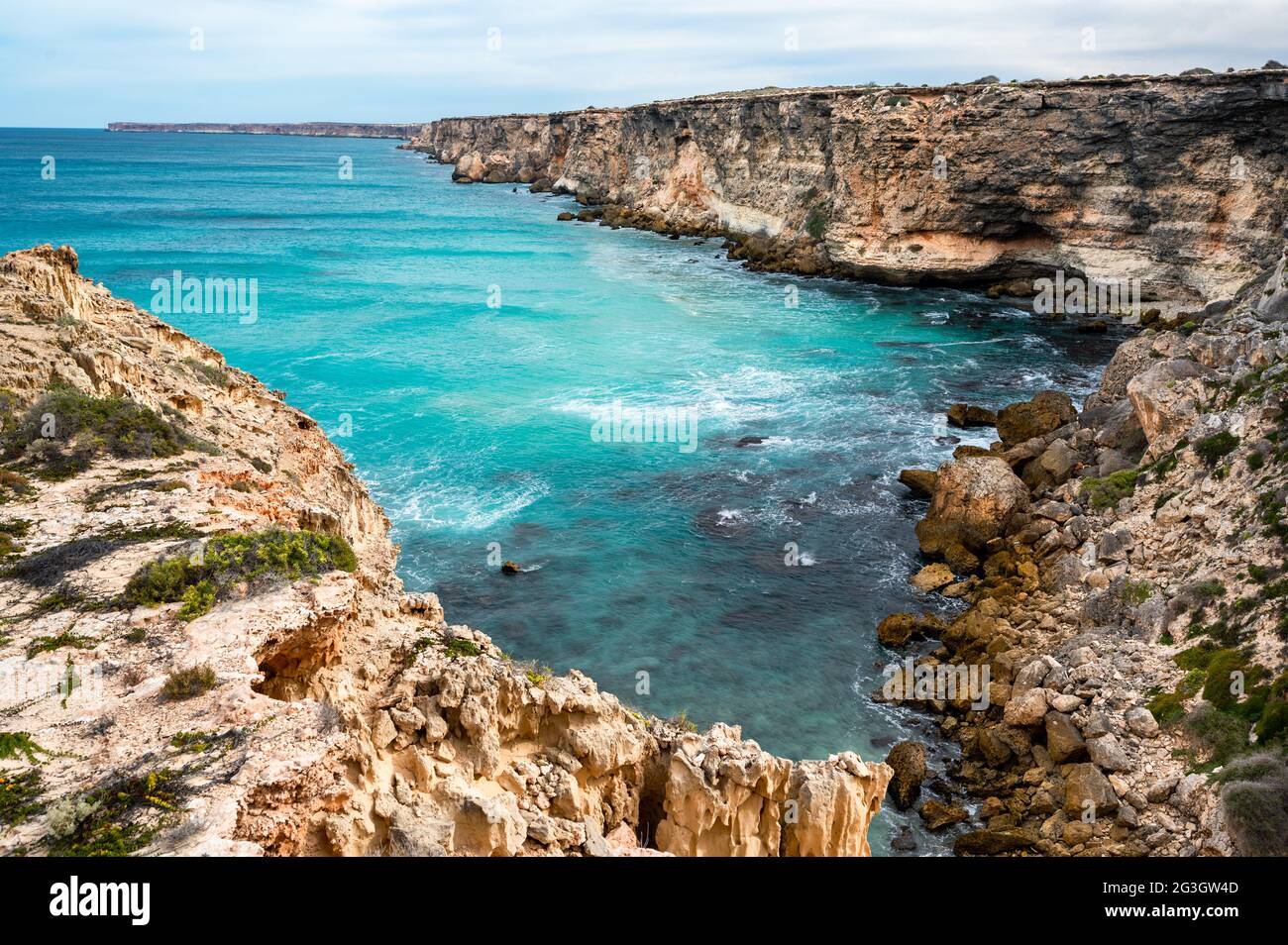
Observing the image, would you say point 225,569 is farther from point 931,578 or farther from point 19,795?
point 931,578

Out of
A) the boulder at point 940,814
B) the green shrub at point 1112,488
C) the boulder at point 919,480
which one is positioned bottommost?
the boulder at point 940,814

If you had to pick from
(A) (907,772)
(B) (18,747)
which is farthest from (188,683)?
(A) (907,772)

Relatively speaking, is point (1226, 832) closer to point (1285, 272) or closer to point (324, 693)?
point (324, 693)

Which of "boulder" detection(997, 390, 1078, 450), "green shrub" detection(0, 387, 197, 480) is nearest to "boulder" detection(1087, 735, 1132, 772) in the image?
"boulder" detection(997, 390, 1078, 450)

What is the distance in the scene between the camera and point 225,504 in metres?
12.8

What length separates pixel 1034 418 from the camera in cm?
3145

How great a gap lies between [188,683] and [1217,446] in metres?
22.6

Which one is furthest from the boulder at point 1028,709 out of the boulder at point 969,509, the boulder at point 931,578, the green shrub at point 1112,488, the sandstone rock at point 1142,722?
the green shrub at point 1112,488

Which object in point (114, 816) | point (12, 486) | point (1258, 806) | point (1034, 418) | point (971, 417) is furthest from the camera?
point (971, 417)

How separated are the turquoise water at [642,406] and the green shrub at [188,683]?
1152 centimetres

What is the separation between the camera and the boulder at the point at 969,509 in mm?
25062

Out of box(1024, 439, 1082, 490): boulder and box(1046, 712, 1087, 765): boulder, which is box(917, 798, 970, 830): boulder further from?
box(1024, 439, 1082, 490): boulder

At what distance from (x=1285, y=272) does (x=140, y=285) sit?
6119 cm

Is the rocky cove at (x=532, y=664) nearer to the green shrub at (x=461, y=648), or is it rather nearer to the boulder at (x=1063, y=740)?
the boulder at (x=1063, y=740)
